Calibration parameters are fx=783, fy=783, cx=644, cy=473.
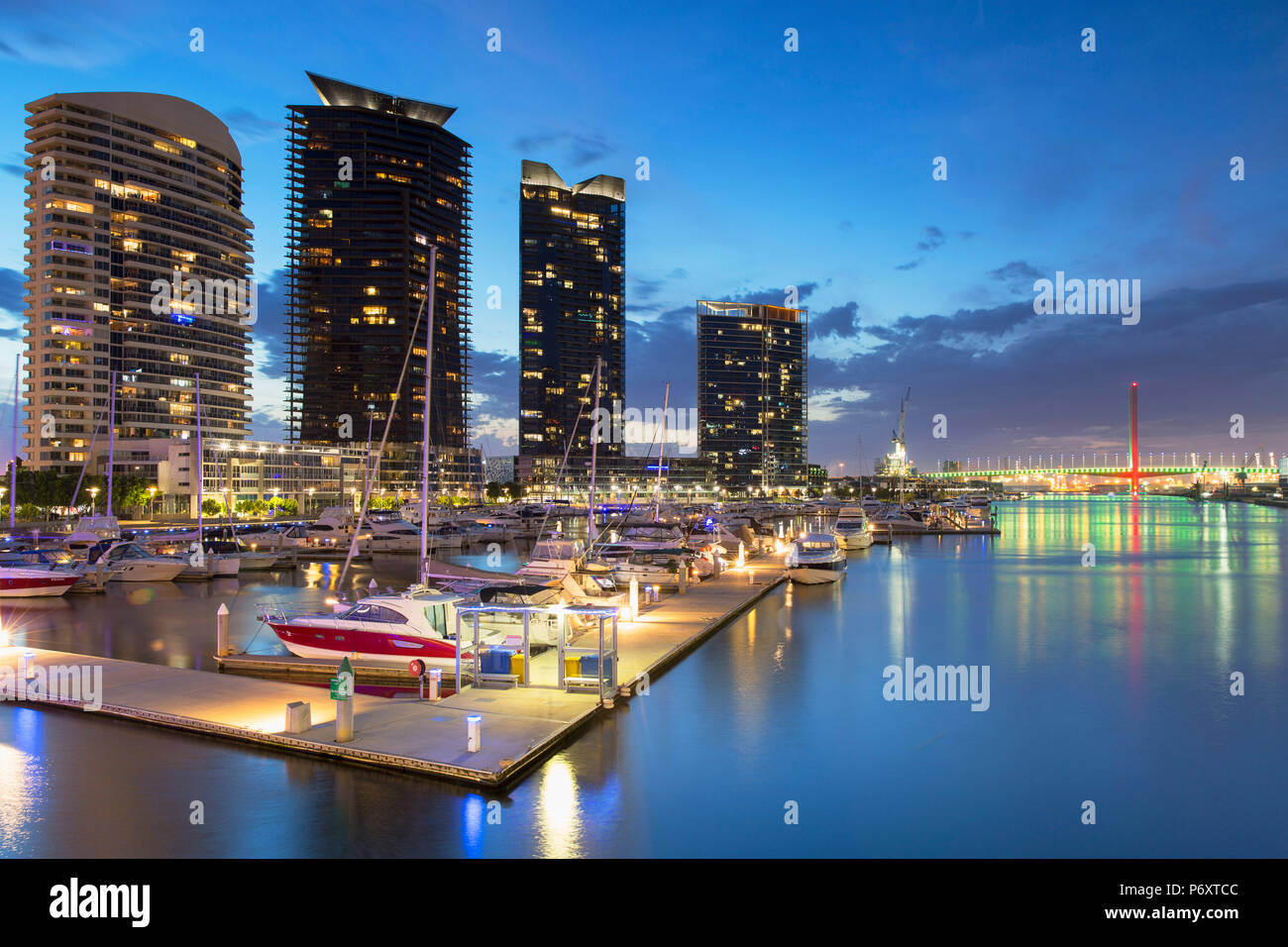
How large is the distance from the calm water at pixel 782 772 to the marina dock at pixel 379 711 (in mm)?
373

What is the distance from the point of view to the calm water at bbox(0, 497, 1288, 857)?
12.1 meters

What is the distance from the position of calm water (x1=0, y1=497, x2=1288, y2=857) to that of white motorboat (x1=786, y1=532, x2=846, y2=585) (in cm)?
1383

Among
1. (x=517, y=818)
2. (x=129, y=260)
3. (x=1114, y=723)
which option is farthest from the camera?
(x=129, y=260)

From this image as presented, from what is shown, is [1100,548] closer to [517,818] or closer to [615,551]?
[615,551]

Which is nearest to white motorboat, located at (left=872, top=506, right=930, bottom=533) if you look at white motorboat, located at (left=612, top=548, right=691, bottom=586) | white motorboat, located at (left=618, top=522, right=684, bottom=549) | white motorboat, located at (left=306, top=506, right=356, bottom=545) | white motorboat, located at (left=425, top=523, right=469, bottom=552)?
white motorboat, located at (left=618, top=522, right=684, bottom=549)

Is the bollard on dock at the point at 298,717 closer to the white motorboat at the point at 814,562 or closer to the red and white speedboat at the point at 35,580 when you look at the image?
the red and white speedboat at the point at 35,580

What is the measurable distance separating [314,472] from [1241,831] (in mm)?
127026

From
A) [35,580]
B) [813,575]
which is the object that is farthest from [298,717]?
[813,575]

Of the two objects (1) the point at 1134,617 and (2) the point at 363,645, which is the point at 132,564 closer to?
(2) the point at 363,645

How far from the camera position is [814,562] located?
46.0 metres

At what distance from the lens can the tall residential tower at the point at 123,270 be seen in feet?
409

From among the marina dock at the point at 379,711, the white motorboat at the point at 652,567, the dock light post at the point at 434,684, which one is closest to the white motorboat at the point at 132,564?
the marina dock at the point at 379,711

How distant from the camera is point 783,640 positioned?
2892 cm

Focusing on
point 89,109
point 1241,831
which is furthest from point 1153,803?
point 89,109
